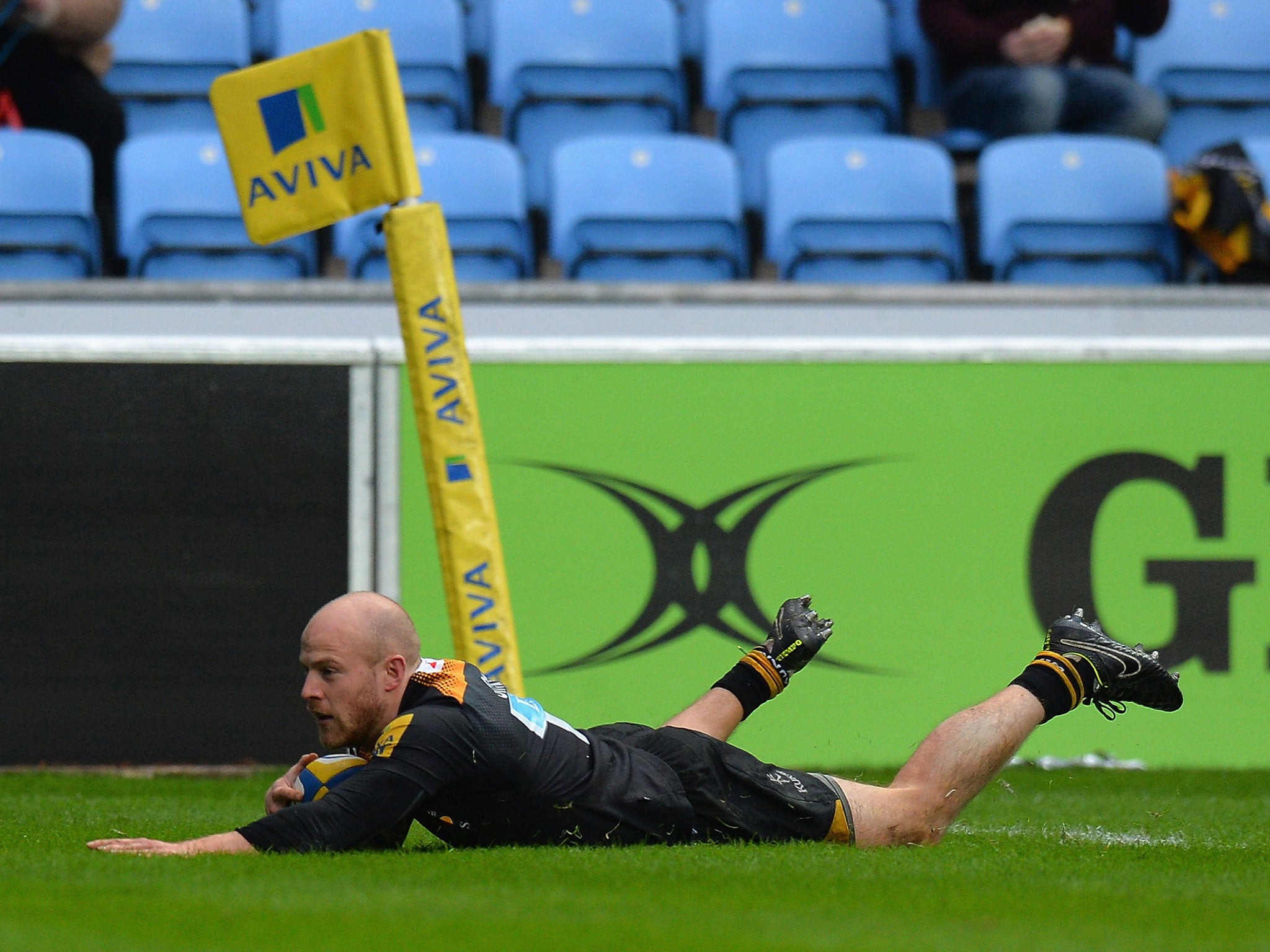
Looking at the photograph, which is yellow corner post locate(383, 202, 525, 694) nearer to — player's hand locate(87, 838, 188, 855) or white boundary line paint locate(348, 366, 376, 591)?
white boundary line paint locate(348, 366, 376, 591)

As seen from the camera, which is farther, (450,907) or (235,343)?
(235,343)

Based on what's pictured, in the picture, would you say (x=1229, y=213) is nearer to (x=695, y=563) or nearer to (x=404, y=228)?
(x=695, y=563)

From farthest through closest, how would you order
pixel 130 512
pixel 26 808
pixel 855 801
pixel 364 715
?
pixel 130 512, pixel 26 808, pixel 855 801, pixel 364 715

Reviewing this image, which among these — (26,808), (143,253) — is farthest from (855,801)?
(143,253)

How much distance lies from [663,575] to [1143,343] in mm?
2418

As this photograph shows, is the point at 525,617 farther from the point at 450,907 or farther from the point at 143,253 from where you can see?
the point at 450,907

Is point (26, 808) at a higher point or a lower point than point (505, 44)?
lower

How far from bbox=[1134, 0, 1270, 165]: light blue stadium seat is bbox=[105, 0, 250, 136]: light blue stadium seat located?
18.6 ft

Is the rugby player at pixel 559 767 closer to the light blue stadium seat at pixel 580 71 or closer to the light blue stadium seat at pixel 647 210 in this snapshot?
the light blue stadium seat at pixel 647 210

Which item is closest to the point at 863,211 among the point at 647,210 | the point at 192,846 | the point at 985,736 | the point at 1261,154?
the point at 647,210

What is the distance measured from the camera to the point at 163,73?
10633 millimetres

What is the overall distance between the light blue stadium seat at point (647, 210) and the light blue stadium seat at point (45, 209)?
2.44 metres

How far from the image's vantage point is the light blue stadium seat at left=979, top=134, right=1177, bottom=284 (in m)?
9.67

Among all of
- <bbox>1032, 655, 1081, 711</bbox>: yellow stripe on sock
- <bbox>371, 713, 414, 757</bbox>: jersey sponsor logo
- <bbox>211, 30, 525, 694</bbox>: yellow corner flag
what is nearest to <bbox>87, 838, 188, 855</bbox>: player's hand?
<bbox>371, 713, 414, 757</bbox>: jersey sponsor logo
